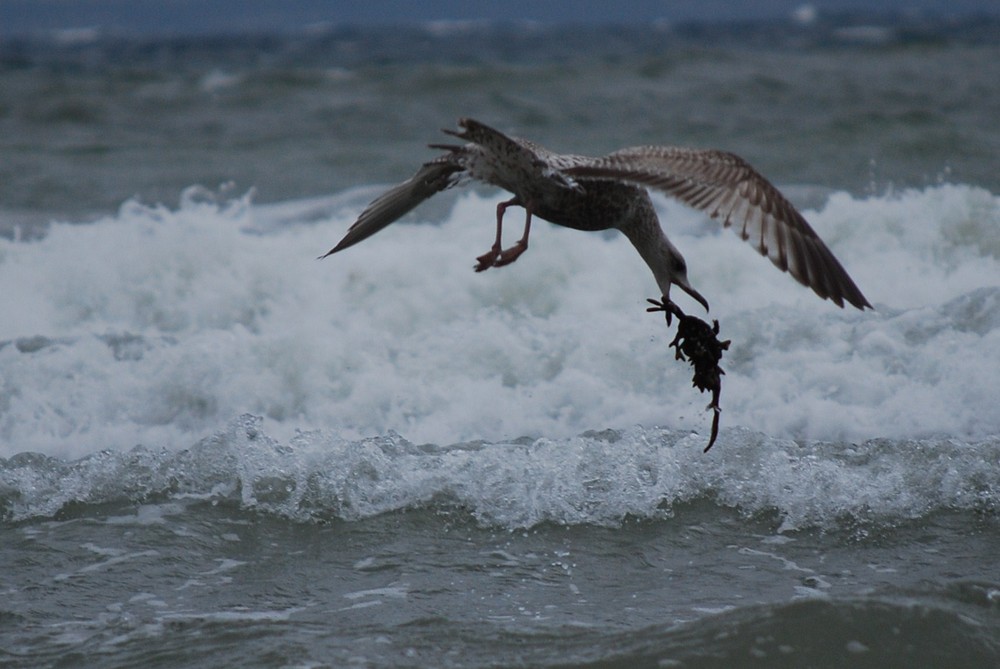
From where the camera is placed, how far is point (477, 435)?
231 inches

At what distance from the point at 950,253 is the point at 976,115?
5668 millimetres

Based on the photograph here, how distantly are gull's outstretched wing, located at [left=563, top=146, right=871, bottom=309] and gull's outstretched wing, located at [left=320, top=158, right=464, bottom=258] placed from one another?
647 mm

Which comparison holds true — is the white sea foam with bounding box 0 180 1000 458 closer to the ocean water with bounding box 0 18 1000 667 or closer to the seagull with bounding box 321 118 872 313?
the ocean water with bounding box 0 18 1000 667

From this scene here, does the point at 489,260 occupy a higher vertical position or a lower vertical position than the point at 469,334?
higher

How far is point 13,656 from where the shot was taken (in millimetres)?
3791

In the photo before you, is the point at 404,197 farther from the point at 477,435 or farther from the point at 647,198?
the point at 477,435

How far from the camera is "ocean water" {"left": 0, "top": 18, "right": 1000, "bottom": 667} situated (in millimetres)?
3936

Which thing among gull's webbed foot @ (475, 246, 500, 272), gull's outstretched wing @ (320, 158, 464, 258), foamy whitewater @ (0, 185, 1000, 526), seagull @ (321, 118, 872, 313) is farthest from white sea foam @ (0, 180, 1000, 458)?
gull's webbed foot @ (475, 246, 500, 272)

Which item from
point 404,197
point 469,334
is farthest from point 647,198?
point 469,334

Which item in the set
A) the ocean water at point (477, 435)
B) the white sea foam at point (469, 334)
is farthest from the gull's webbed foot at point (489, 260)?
the white sea foam at point (469, 334)

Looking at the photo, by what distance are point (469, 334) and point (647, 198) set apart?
2.75m

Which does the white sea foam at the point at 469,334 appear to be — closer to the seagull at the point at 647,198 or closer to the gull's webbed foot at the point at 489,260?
the seagull at the point at 647,198

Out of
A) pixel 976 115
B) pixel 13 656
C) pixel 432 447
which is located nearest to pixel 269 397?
pixel 432 447

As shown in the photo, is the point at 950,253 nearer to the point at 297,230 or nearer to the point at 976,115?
the point at 297,230
